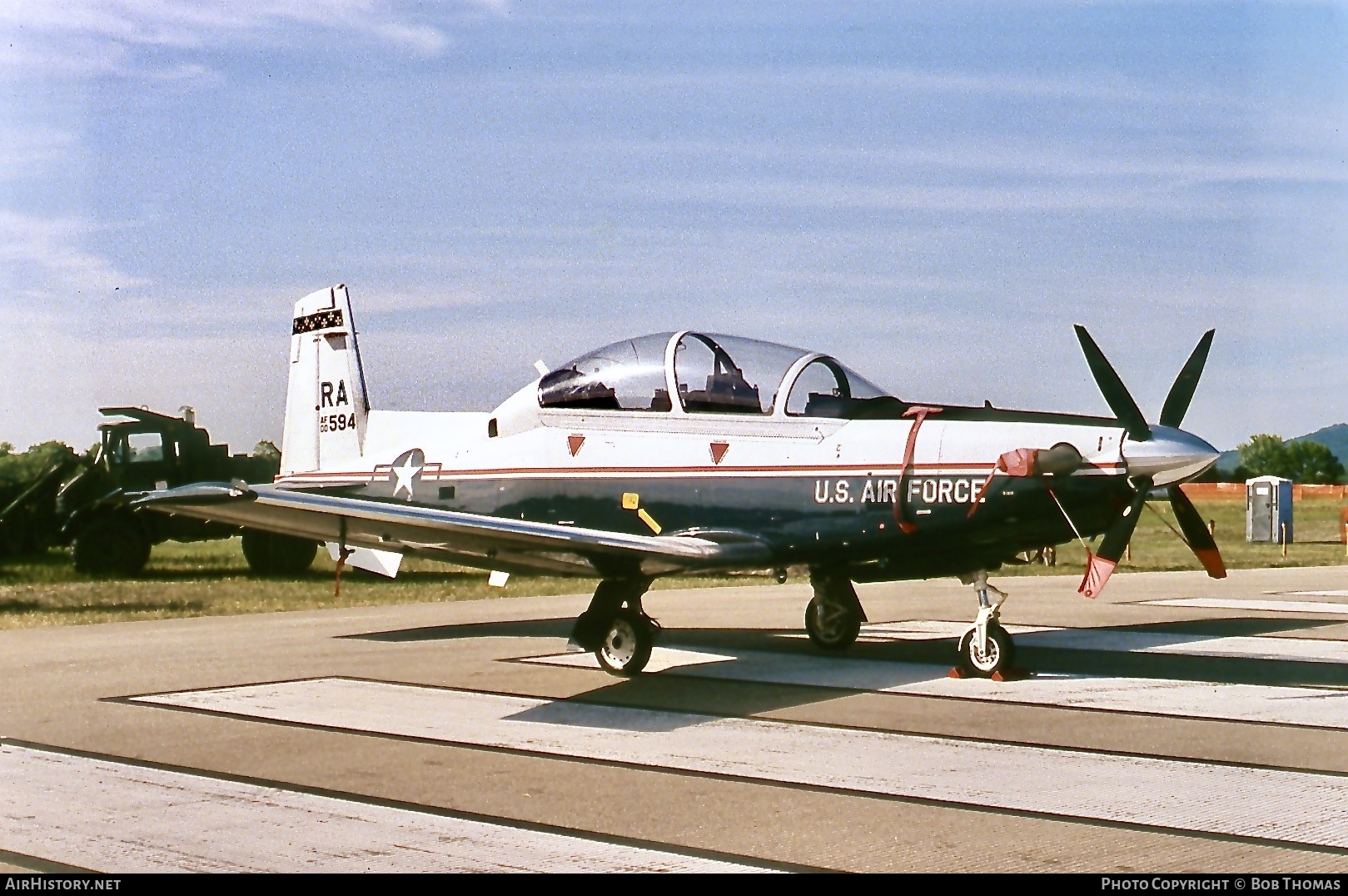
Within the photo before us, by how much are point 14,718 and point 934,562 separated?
22.0 feet

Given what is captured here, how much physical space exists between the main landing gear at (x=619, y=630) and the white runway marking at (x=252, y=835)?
4265mm

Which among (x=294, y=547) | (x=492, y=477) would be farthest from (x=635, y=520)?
(x=294, y=547)

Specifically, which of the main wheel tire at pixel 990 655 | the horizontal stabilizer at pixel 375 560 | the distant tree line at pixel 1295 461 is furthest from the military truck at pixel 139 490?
the distant tree line at pixel 1295 461

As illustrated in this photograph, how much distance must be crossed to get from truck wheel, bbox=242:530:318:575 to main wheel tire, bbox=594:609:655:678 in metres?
13.8

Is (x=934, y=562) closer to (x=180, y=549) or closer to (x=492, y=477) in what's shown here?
(x=492, y=477)

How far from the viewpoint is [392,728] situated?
895 cm

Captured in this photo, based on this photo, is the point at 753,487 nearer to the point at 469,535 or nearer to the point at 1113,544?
the point at 469,535

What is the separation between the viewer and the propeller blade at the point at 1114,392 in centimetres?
976

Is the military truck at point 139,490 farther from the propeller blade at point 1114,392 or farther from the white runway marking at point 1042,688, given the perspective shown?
the propeller blade at point 1114,392

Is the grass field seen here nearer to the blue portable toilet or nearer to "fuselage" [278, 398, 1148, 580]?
the blue portable toilet

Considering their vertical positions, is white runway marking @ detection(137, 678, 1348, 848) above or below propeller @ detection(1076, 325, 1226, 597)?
below

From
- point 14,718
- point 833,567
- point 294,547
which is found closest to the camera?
point 14,718

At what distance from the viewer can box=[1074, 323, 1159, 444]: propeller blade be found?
32.0ft

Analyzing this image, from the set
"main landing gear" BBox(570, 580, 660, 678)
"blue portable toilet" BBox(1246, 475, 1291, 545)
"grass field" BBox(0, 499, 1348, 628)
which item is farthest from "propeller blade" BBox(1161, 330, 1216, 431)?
"blue portable toilet" BBox(1246, 475, 1291, 545)
